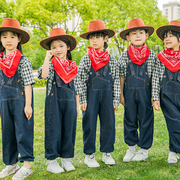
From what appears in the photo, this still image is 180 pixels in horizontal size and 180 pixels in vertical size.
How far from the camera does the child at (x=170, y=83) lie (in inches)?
154

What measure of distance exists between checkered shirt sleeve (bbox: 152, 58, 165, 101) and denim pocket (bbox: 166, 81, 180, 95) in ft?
0.50

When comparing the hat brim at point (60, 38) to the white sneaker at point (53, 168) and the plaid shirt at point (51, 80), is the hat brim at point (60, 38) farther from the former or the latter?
the white sneaker at point (53, 168)

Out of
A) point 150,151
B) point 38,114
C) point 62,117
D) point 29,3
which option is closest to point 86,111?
point 62,117

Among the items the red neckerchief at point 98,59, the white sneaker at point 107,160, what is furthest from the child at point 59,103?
the white sneaker at point 107,160

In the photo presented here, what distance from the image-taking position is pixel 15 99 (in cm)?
335

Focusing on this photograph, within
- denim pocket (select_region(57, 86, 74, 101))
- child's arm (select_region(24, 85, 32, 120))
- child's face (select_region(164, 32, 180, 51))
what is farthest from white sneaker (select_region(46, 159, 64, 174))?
child's face (select_region(164, 32, 180, 51))

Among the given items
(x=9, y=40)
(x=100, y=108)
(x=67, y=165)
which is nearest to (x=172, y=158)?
(x=100, y=108)

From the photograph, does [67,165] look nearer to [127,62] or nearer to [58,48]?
[58,48]

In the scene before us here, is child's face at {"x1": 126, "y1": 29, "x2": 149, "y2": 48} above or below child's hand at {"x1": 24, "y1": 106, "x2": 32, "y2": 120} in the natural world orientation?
above

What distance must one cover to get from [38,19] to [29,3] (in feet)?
2.98

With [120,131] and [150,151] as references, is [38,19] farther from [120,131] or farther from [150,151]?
[150,151]

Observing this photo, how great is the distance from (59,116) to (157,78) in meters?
1.80

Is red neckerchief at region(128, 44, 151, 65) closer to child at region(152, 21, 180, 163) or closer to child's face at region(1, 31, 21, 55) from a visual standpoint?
child at region(152, 21, 180, 163)

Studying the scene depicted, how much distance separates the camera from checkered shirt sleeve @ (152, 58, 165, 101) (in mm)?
3953
